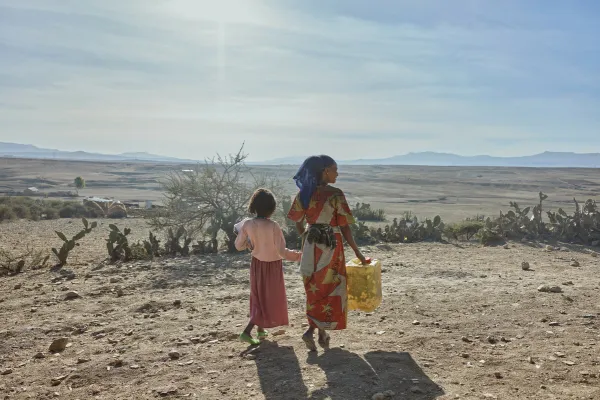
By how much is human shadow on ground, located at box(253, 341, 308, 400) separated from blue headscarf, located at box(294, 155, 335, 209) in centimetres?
125

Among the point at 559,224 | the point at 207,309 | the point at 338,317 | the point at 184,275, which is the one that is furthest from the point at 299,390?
the point at 559,224

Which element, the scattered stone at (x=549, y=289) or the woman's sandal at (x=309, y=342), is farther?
the scattered stone at (x=549, y=289)

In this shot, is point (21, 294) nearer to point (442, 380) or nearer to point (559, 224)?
point (442, 380)

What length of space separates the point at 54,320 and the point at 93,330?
63cm

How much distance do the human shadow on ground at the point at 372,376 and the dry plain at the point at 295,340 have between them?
1 centimetres

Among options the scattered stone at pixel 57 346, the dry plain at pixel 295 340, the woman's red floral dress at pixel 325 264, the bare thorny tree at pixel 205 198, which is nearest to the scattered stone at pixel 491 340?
the dry plain at pixel 295 340

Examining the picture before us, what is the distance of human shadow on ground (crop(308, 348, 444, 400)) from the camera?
3.68 m

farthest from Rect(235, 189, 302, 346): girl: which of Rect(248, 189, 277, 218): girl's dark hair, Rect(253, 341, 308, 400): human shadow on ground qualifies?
Rect(253, 341, 308, 400): human shadow on ground

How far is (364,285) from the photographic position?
4918mm

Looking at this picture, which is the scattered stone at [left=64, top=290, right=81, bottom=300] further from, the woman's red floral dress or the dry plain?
the woman's red floral dress

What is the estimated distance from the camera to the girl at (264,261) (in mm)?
4773

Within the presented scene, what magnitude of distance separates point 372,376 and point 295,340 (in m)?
1.10

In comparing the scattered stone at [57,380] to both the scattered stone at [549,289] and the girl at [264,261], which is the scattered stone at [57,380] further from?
the scattered stone at [549,289]

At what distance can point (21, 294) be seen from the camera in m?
6.94
